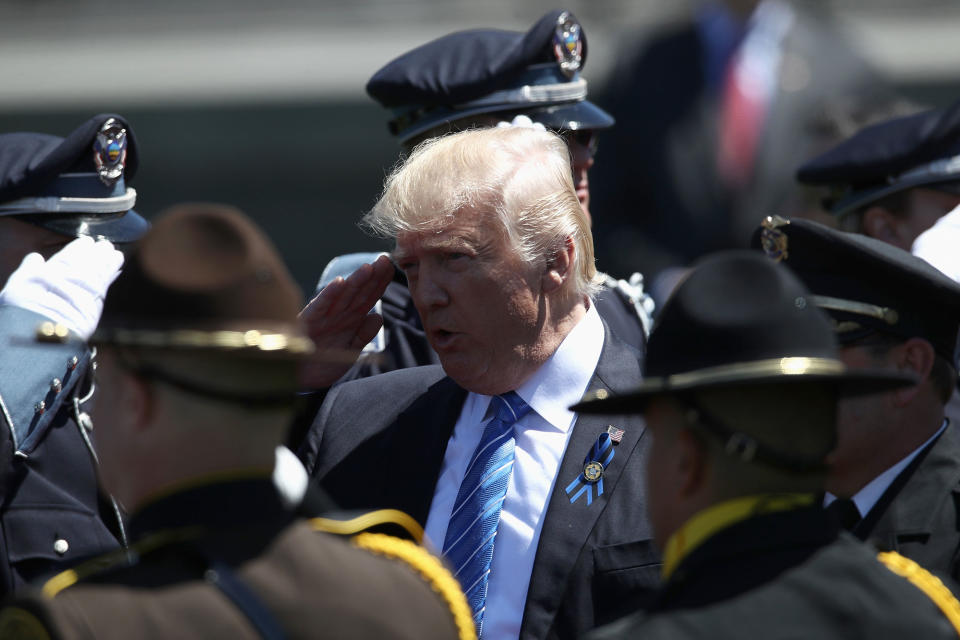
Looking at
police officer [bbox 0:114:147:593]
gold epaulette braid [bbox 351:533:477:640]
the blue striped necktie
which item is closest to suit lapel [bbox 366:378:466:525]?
the blue striped necktie

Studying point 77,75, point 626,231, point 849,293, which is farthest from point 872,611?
point 77,75

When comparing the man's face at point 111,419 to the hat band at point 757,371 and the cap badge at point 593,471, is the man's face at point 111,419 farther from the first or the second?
the cap badge at point 593,471

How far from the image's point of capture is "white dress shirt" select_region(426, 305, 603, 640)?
11.2 ft

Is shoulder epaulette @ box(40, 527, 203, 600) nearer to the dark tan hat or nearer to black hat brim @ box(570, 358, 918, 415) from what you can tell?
the dark tan hat

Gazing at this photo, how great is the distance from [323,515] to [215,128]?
8.08 m

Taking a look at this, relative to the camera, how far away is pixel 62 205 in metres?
3.95

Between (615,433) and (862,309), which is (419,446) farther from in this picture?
(862,309)

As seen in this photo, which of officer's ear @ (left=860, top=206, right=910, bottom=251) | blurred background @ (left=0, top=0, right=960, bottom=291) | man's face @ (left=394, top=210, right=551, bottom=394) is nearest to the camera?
→ man's face @ (left=394, top=210, right=551, bottom=394)

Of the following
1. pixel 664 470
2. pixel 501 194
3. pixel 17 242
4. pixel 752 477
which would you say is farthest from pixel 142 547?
pixel 17 242

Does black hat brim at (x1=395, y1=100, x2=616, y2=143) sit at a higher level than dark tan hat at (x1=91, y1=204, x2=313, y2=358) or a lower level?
lower

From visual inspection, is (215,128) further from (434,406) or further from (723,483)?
(723,483)

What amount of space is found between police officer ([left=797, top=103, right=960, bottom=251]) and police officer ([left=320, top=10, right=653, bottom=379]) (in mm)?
758

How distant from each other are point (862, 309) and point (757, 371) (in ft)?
3.54

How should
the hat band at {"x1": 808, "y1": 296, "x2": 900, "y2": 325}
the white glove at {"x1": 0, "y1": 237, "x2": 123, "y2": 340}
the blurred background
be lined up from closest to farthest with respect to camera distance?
the hat band at {"x1": 808, "y1": 296, "x2": 900, "y2": 325}
the white glove at {"x1": 0, "y1": 237, "x2": 123, "y2": 340}
the blurred background
